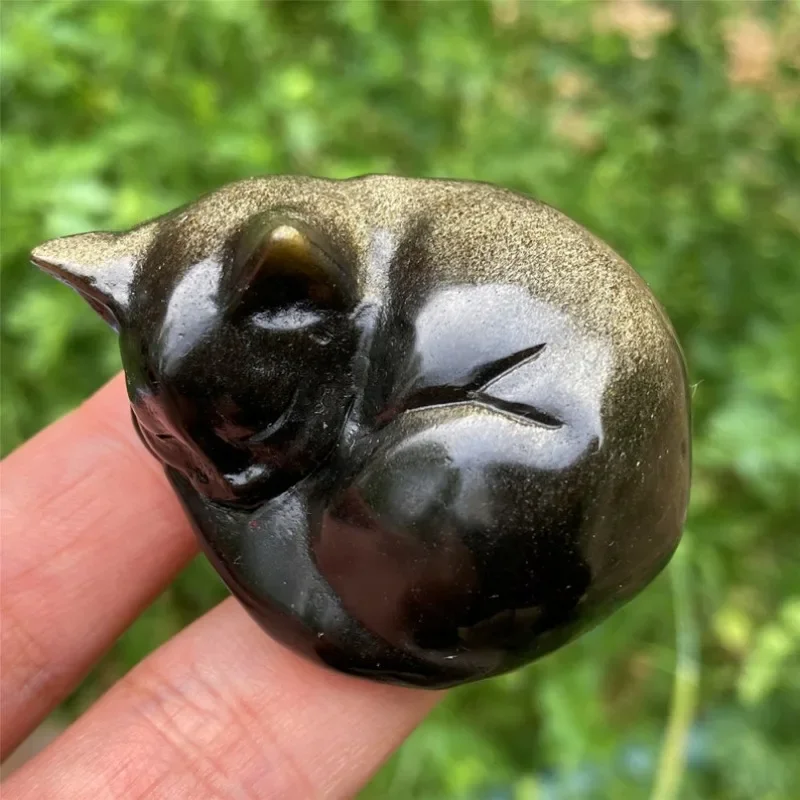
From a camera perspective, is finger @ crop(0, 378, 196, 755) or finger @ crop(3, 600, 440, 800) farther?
finger @ crop(0, 378, 196, 755)

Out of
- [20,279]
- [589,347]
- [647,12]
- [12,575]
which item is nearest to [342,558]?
[589,347]

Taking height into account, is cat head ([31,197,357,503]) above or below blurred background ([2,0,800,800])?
above

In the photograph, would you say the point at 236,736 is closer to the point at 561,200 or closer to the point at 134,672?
the point at 134,672

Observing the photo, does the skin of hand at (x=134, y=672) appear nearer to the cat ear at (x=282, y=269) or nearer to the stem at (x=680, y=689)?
the stem at (x=680, y=689)

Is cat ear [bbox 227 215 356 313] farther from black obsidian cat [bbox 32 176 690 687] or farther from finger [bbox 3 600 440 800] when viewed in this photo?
finger [bbox 3 600 440 800]

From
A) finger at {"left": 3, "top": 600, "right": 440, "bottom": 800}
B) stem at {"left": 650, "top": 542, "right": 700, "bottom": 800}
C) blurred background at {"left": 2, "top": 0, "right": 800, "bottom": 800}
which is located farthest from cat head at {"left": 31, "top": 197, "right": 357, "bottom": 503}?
stem at {"left": 650, "top": 542, "right": 700, "bottom": 800}

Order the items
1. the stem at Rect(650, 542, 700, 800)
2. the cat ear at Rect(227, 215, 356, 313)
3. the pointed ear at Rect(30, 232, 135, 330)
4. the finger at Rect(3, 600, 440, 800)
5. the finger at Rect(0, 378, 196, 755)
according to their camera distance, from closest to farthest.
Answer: the cat ear at Rect(227, 215, 356, 313)
the pointed ear at Rect(30, 232, 135, 330)
the finger at Rect(3, 600, 440, 800)
the finger at Rect(0, 378, 196, 755)
the stem at Rect(650, 542, 700, 800)

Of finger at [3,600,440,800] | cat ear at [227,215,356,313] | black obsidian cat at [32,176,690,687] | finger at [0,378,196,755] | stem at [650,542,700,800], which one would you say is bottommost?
stem at [650,542,700,800]
